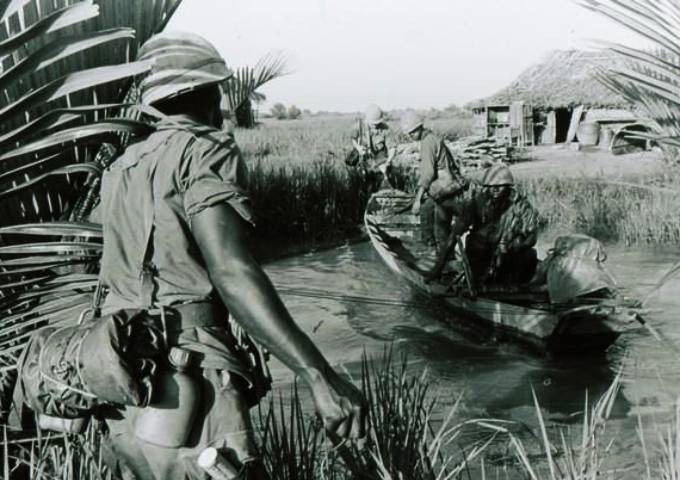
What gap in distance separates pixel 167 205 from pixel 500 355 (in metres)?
8.08

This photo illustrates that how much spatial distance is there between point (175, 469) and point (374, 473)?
44.6 inches

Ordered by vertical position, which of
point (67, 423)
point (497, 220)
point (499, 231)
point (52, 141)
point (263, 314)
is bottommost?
point (499, 231)

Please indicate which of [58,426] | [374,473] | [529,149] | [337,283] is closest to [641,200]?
[337,283]

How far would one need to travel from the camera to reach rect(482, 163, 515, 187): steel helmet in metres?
9.02

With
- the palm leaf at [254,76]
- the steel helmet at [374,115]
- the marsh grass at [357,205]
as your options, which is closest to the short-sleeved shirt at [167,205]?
the palm leaf at [254,76]

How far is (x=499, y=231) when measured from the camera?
940 centimetres

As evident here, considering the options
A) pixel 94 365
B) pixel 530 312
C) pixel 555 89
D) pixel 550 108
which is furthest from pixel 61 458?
pixel 555 89

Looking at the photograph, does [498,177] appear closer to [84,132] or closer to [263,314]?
[84,132]

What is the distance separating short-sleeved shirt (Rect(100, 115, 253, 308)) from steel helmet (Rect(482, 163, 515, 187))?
6980 mm

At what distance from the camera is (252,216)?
7.16 ft

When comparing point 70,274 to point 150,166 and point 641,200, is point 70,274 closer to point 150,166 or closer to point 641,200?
point 150,166

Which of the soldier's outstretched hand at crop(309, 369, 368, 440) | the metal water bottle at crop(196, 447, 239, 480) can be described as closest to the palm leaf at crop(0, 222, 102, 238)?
the metal water bottle at crop(196, 447, 239, 480)

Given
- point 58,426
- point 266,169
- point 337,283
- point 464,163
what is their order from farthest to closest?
point 464,163
point 266,169
point 337,283
point 58,426

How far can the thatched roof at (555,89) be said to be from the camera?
25109 millimetres
